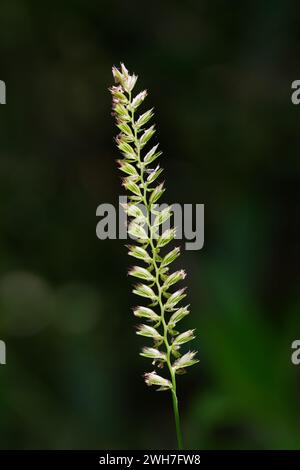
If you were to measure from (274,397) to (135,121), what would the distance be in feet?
5.17

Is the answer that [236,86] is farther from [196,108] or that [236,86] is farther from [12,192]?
[12,192]

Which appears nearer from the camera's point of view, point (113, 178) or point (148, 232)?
point (148, 232)

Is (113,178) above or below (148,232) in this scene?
above

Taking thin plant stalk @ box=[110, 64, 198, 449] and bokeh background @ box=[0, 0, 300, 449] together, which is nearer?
thin plant stalk @ box=[110, 64, 198, 449]

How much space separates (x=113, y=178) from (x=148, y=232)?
10.4 ft

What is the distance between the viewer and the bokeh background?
3201 mm

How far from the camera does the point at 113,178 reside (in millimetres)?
3684

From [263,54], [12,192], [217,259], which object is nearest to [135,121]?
[217,259]

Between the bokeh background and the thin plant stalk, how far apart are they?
243 centimetres

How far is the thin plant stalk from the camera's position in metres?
0.50

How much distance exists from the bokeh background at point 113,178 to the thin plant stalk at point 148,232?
2425 mm

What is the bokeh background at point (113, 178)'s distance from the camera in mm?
3201

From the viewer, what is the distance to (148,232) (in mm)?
530

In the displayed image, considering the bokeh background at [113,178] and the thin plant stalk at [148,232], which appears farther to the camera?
the bokeh background at [113,178]
